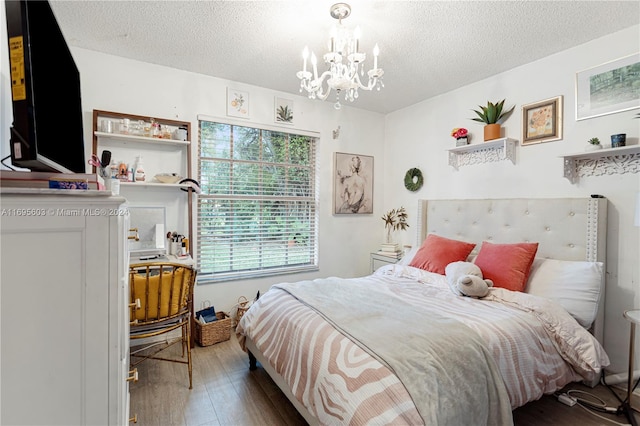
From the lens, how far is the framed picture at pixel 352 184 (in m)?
3.84

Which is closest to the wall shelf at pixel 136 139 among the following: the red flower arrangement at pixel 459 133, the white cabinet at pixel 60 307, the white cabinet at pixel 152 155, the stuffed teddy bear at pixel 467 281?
the white cabinet at pixel 152 155

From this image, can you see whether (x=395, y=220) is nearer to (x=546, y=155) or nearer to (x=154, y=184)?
(x=546, y=155)

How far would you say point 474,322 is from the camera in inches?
67.5

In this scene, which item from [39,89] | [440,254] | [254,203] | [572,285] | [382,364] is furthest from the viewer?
[254,203]

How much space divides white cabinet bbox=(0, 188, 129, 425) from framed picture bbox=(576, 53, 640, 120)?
3150mm

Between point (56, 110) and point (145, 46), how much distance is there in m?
1.68

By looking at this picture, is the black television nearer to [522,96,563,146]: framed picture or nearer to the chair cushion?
the chair cushion

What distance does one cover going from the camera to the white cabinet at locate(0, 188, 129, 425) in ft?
2.60

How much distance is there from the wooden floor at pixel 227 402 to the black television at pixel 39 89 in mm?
1549

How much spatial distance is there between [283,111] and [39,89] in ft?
8.69

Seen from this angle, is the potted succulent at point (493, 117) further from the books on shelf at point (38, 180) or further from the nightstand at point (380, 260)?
the books on shelf at point (38, 180)

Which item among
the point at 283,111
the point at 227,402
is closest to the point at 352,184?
the point at 283,111

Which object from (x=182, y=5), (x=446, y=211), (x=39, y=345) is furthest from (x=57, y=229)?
(x=446, y=211)

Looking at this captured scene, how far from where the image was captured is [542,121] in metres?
2.62
